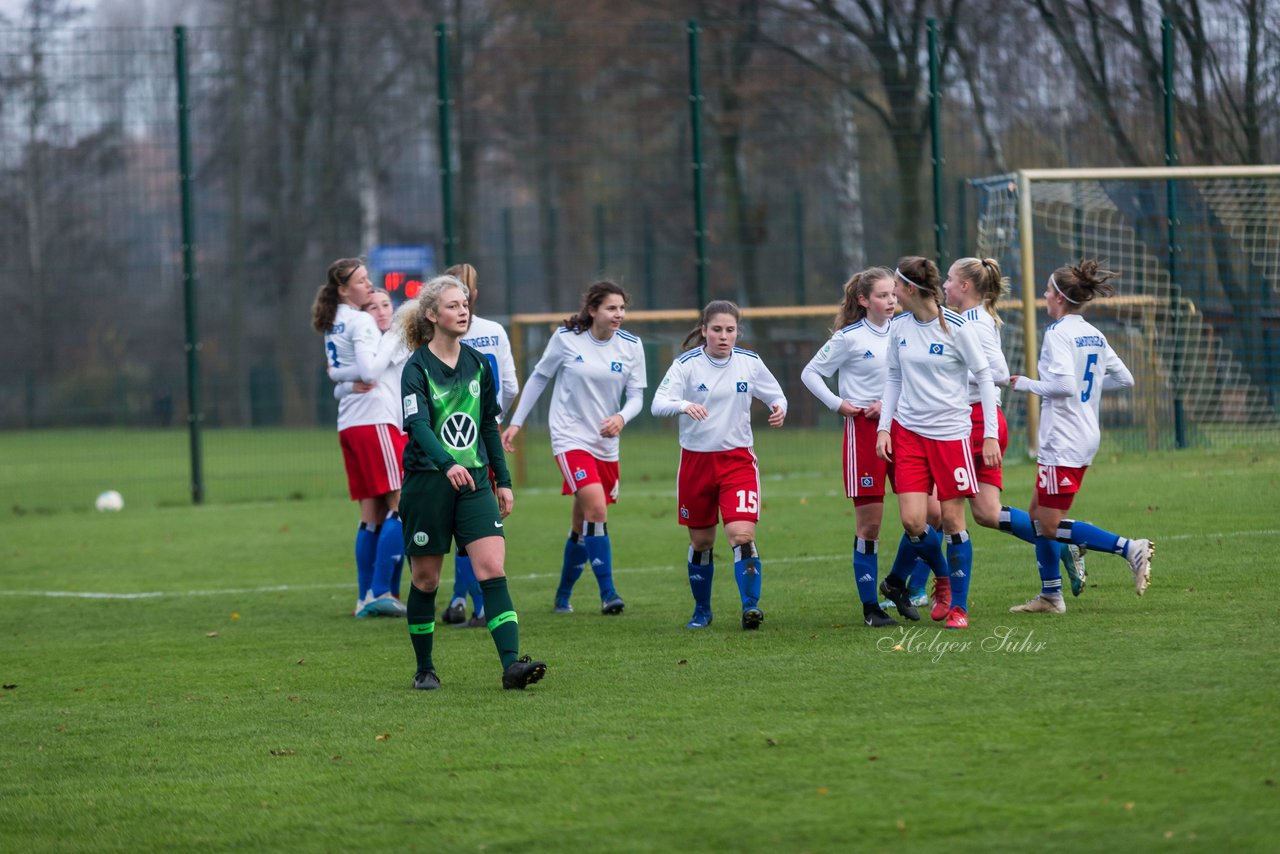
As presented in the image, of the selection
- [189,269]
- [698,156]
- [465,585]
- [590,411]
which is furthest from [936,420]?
[189,269]

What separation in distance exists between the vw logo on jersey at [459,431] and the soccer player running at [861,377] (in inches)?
85.4

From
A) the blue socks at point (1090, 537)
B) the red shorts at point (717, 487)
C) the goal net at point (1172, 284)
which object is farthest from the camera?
the goal net at point (1172, 284)

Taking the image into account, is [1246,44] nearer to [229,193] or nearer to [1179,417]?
[1179,417]

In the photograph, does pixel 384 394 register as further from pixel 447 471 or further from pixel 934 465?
pixel 934 465

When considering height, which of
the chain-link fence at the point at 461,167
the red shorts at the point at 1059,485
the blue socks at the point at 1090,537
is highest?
the chain-link fence at the point at 461,167

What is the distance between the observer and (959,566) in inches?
299

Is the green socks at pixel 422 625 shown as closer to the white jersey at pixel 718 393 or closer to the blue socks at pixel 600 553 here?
the white jersey at pixel 718 393

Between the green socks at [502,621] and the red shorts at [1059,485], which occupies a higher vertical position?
the red shorts at [1059,485]

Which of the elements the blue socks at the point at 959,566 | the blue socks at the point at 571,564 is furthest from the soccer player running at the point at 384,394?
the blue socks at the point at 959,566

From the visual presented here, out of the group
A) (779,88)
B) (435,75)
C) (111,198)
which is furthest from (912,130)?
(111,198)

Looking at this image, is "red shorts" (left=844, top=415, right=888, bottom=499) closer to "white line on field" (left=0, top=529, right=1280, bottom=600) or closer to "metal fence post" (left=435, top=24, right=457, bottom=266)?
"white line on field" (left=0, top=529, right=1280, bottom=600)

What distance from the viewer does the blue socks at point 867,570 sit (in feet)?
25.8

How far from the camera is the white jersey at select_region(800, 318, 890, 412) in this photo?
8523 mm

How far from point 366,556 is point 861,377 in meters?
3.20
